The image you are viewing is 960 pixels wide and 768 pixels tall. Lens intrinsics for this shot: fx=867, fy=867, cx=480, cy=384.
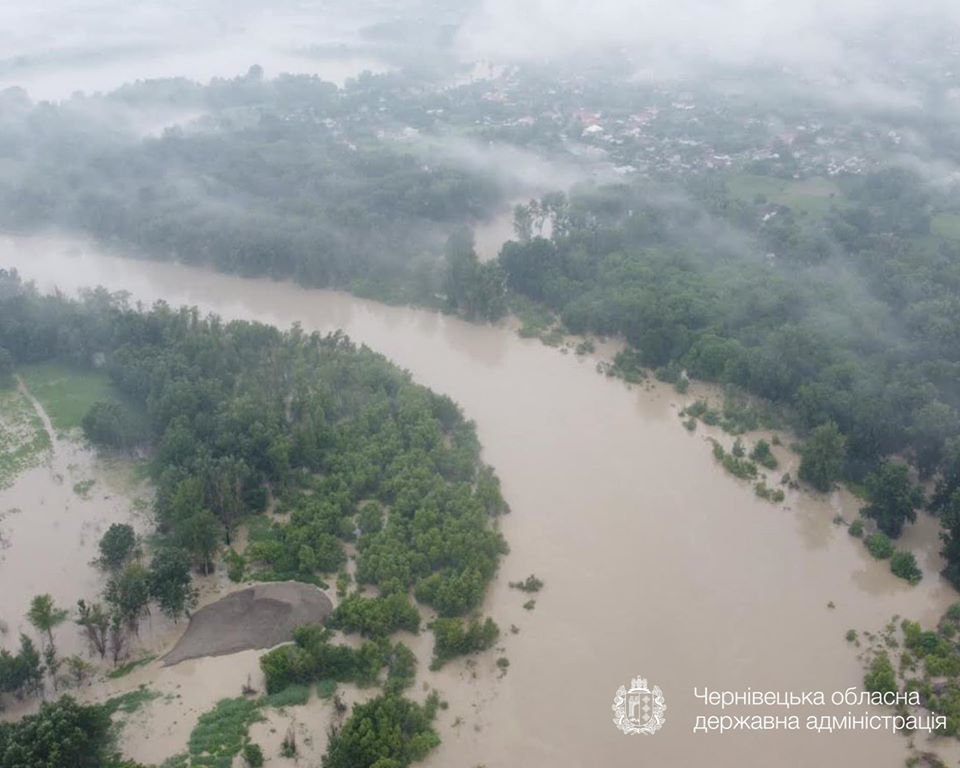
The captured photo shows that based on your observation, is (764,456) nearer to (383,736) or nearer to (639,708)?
(639,708)

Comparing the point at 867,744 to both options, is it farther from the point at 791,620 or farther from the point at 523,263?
the point at 523,263

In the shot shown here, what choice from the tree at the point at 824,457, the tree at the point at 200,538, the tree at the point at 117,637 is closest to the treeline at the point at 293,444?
the tree at the point at 200,538

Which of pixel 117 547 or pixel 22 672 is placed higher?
pixel 117 547

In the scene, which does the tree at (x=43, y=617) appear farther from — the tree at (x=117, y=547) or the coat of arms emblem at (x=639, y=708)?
the coat of arms emblem at (x=639, y=708)

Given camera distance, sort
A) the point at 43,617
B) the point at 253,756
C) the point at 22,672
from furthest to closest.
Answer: the point at 43,617, the point at 22,672, the point at 253,756

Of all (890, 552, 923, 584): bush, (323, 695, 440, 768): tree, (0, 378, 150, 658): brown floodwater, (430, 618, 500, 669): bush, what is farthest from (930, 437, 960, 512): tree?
(0, 378, 150, 658): brown floodwater

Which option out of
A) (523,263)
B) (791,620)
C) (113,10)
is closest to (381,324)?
(523,263)

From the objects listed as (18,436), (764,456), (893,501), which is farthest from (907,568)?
(18,436)
